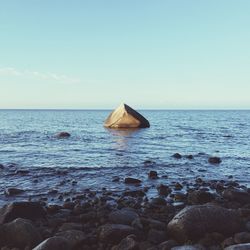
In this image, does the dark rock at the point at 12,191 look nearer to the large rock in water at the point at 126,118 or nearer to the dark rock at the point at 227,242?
the dark rock at the point at 227,242

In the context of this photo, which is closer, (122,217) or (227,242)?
(227,242)

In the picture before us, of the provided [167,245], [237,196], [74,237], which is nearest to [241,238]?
[167,245]

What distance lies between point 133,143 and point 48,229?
2279 cm

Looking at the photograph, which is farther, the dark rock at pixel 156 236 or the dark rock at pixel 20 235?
the dark rock at pixel 156 236

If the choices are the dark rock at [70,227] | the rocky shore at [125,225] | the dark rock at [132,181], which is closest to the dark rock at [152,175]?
the dark rock at [132,181]

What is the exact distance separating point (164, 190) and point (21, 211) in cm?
630

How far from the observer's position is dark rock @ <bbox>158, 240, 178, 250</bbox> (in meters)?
8.16

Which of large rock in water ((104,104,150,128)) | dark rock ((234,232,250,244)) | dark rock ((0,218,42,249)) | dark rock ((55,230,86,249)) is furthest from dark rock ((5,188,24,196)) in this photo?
large rock in water ((104,104,150,128))

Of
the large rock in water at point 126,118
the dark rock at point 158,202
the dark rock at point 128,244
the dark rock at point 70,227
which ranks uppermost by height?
the large rock in water at point 126,118

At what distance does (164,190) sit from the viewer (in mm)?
14781

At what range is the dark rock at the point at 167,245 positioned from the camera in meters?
8.16

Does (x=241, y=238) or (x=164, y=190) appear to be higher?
(x=241, y=238)

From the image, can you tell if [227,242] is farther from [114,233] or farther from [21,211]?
[21,211]

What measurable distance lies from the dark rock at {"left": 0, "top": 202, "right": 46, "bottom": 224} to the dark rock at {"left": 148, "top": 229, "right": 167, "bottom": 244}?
3653 millimetres
